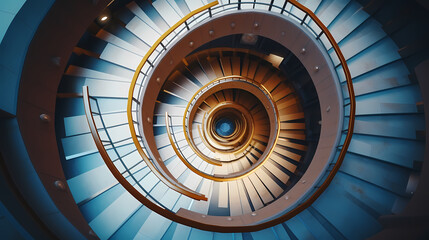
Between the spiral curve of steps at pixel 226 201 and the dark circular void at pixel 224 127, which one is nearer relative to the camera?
the spiral curve of steps at pixel 226 201

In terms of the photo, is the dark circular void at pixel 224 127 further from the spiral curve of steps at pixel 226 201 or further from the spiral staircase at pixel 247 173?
the spiral curve of steps at pixel 226 201

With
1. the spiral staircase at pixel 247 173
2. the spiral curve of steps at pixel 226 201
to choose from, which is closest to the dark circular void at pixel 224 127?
the spiral staircase at pixel 247 173

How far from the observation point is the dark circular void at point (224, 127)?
587 inches

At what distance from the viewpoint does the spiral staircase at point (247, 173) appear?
2850mm

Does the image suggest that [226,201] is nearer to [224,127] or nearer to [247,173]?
[247,173]

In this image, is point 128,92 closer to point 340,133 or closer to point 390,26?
point 340,133

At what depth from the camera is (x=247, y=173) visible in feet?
21.1

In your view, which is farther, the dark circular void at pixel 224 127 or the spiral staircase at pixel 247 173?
the dark circular void at pixel 224 127

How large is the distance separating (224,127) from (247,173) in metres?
8.88

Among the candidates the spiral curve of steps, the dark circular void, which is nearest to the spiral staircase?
the spiral curve of steps

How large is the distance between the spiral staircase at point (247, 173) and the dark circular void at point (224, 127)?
28.5ft

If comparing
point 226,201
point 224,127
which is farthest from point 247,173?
point 224,127

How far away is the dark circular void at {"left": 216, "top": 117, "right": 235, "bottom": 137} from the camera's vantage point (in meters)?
14.9

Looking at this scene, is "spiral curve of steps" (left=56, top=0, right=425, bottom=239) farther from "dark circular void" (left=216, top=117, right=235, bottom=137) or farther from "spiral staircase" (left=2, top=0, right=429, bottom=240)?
"dark circular void" (left=216, top=117, right=235, bottom=137)
